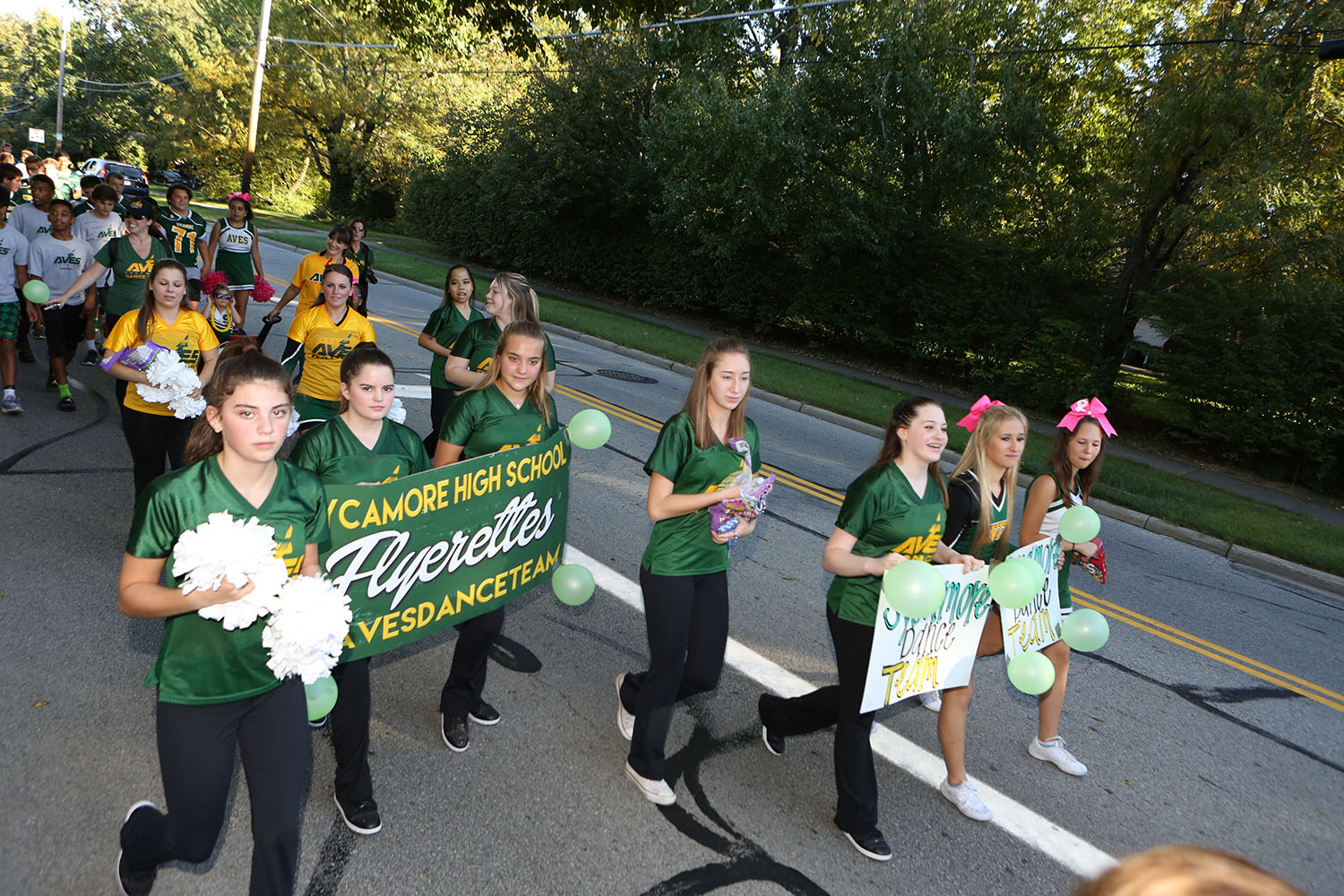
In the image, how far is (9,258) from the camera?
8.51 m

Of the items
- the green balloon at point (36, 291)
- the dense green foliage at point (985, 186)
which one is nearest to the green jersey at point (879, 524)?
the green balloon at point (36, 291)

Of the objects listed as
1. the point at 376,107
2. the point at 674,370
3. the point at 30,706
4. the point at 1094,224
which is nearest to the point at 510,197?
the point at 674,370

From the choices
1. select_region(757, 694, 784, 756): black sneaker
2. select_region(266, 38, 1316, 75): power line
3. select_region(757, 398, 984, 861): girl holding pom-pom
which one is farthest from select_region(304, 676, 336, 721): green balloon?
select_region(266, 38, 1316, 75): power line

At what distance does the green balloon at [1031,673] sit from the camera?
4059 mm

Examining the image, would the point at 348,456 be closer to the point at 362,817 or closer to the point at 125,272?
the point at 362,817

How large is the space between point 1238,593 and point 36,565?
383 inches

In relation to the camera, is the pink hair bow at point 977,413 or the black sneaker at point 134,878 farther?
the pink hair bow at point 977,413

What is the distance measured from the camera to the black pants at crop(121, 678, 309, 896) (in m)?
2.77

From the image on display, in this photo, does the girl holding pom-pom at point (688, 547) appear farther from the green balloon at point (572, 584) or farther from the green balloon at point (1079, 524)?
the green balloon at point (1079, 524)

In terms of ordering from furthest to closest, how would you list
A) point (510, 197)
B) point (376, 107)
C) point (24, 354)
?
point (376, 107)
point (510, 197)
point (24, 354)

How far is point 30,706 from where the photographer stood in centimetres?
424

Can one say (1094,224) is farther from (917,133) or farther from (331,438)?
(331,438)

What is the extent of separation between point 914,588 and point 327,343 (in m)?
4.36

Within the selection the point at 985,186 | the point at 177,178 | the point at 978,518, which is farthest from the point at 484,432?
the point at 177,178
